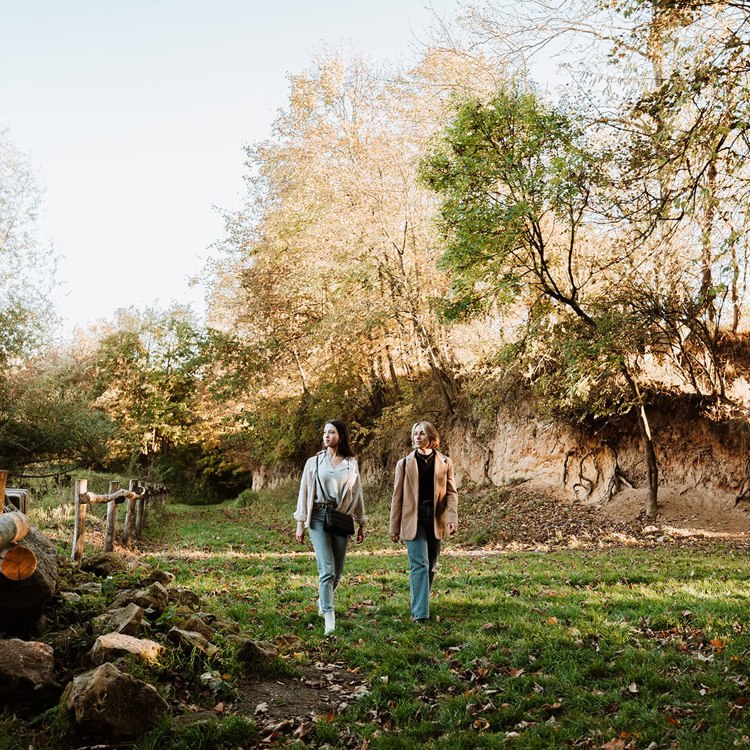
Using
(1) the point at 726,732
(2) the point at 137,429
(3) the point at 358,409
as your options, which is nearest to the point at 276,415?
(3) the point at 358,409

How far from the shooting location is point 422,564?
6.80 m

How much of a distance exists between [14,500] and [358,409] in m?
20.1

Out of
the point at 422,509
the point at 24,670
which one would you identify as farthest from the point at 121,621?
the point at 422,509

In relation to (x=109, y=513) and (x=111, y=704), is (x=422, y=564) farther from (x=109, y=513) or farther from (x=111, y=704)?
(x=109, y=513)

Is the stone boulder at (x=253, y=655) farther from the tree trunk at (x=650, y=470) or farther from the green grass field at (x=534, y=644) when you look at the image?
the tree trunk at (x=650, y=470)

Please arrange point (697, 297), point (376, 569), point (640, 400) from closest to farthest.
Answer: point (376, 569)
point (697, 297)
point (640, 400)

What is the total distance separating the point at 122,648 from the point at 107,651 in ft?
0.37

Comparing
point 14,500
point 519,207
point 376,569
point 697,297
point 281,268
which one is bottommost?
point 376,569

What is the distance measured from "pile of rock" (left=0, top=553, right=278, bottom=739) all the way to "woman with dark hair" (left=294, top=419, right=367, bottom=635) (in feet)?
3.28

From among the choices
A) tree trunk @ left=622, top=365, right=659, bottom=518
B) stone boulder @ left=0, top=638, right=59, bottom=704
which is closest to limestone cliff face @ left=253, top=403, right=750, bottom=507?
tree trunk @ left=622, top=365, right=659, bottom=518

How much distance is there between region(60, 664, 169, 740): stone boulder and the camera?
3.96 m

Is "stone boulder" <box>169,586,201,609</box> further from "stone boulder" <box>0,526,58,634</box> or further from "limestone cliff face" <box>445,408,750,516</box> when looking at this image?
"limestone cliff face" <box>445,408,750,516</box>

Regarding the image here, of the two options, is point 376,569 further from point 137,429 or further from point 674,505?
point 137,429

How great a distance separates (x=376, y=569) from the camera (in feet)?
35.0
